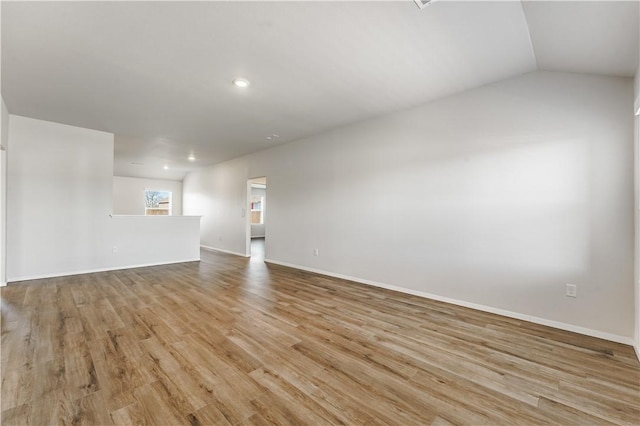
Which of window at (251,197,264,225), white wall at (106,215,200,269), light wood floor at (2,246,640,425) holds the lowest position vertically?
light wood floor at (2,246,640,425)

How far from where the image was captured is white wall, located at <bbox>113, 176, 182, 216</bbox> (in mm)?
9227

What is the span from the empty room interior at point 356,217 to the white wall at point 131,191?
529 centimetres

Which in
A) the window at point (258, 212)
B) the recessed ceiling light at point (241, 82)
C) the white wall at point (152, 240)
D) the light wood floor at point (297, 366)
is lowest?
the light wood floor at point (297, 366)

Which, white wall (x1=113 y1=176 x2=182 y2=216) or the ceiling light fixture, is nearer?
the ceiling light fixture

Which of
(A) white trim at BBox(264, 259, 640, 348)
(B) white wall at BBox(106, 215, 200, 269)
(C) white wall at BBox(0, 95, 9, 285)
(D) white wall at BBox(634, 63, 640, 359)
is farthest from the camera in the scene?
(B) white wall at BBox(106, 215, 200, 269)

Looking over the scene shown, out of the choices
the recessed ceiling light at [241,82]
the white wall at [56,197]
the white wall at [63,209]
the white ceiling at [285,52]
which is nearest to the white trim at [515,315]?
the white ceiling at [285,52]

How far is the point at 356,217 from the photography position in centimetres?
438

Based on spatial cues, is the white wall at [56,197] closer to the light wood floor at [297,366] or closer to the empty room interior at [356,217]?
the empty room interior at [356,217]

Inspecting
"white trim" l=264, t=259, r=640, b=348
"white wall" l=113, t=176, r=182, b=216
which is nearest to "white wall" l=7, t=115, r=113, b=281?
"white trim" l=264, t=259, r=640, b=348

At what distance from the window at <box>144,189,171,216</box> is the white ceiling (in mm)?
6295

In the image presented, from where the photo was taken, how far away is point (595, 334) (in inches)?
95.7

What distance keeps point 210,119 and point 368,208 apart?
9.61 ft

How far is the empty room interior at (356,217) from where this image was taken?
66.7 inches

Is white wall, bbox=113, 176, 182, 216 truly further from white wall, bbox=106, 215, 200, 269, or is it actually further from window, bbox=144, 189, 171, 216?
white wall, bbox=106, 215, 200, 269
